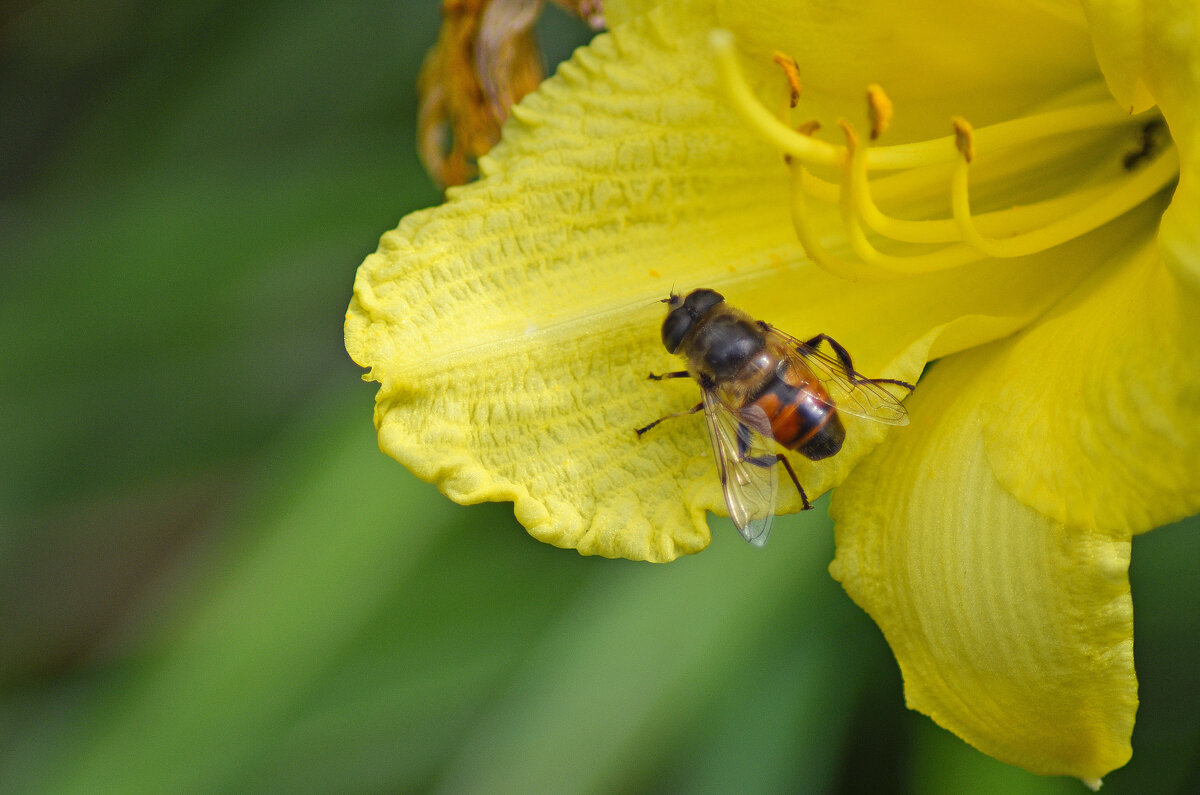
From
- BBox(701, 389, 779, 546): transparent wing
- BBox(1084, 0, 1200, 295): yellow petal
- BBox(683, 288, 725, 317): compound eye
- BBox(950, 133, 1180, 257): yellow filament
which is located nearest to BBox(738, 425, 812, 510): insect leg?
BBox(701, 389, 779, 546): transparent wing

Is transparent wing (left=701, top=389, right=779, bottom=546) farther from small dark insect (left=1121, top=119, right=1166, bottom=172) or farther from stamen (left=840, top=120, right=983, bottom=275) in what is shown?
small dark insect (left=1121, top=119, right=1166, bottom=172)

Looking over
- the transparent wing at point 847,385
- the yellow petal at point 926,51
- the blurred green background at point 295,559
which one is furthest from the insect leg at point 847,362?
the blurred green background at point 295,559

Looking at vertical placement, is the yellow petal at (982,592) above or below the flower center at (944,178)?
below

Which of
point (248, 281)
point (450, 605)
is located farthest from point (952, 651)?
point (248, 281)

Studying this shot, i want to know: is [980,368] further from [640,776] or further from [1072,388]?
[640,776]

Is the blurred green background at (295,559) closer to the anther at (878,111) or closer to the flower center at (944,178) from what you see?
the flower center at (944,178)

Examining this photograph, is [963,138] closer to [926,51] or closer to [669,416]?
[926,51]

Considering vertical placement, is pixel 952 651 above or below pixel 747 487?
below
